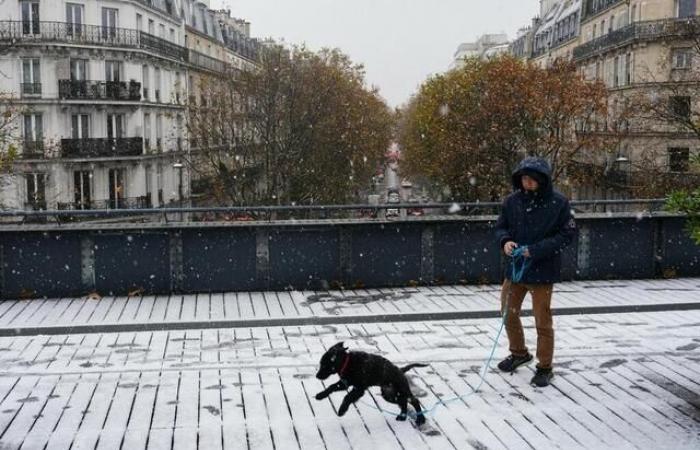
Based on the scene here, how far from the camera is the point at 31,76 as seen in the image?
143 ft

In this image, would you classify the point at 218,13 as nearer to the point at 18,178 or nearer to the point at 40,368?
the point at 18,178

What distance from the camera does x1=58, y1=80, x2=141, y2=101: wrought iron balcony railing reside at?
143ft

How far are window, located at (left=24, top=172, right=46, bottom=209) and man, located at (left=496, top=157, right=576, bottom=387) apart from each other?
129ft

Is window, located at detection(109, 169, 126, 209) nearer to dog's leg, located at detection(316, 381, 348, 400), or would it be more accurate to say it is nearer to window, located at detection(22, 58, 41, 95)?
window, located at detection(22, 58, 41, 95)

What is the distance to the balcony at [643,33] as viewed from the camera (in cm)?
4159

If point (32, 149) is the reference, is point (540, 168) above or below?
below

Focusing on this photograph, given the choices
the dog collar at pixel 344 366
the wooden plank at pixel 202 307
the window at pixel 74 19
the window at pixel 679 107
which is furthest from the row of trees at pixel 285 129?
the dog collar at pixel 344 366

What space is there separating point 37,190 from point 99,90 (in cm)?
703

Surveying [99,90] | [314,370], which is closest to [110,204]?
[99,90]

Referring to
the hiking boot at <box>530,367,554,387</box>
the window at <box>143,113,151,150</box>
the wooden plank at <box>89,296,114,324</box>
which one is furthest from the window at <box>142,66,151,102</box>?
the hiking boot at <box>530,367,554,387</box>

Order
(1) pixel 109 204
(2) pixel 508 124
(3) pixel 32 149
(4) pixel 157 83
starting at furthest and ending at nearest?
(4) pixel 157 83, (1) pixel 109 204, (3) pixel 32 149, (2) pixel 508 124

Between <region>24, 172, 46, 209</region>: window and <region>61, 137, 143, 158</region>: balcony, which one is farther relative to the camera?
<region>61, 137, 143, 158</region>: balcony

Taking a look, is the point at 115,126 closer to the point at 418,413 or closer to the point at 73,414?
the point at 73,414

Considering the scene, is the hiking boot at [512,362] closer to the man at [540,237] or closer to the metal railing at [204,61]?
the man at [540,237]
